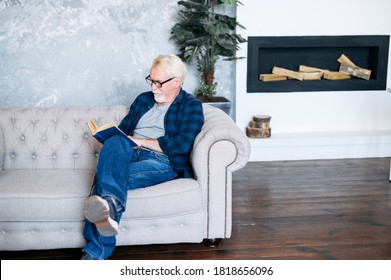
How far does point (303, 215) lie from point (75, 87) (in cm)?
261

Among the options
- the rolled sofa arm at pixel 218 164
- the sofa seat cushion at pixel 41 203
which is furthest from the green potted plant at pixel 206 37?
the sofa seat cushion at pixel 41 203

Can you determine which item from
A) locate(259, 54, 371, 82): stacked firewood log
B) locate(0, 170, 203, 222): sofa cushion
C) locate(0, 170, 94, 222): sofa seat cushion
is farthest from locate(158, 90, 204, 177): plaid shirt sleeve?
locate(259, 54, 371, 82): stacked firewood log

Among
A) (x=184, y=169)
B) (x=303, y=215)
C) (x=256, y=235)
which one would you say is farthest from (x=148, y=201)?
(x=303, y=215)

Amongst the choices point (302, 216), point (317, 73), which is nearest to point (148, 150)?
point (302, 216)

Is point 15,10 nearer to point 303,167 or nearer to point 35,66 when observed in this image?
point 35,66

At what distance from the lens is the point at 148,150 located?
2.81 m

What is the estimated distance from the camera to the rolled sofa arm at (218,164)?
2.69m

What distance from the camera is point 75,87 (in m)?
4.84

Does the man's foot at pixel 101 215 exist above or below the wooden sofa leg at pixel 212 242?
above

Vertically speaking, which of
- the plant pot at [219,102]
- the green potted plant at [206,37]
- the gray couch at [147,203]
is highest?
the green potted plant at [206,37]

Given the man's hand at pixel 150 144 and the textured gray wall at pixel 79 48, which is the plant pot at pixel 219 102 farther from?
the man's hand at pixel 150 144

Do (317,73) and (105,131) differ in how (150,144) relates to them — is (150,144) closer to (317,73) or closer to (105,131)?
(105,131)

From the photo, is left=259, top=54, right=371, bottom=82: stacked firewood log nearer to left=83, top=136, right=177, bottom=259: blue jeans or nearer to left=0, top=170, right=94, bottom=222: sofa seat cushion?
left=83, top=136, right=177, bottom=259: blue jeans

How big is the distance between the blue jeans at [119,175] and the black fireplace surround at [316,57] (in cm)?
228
